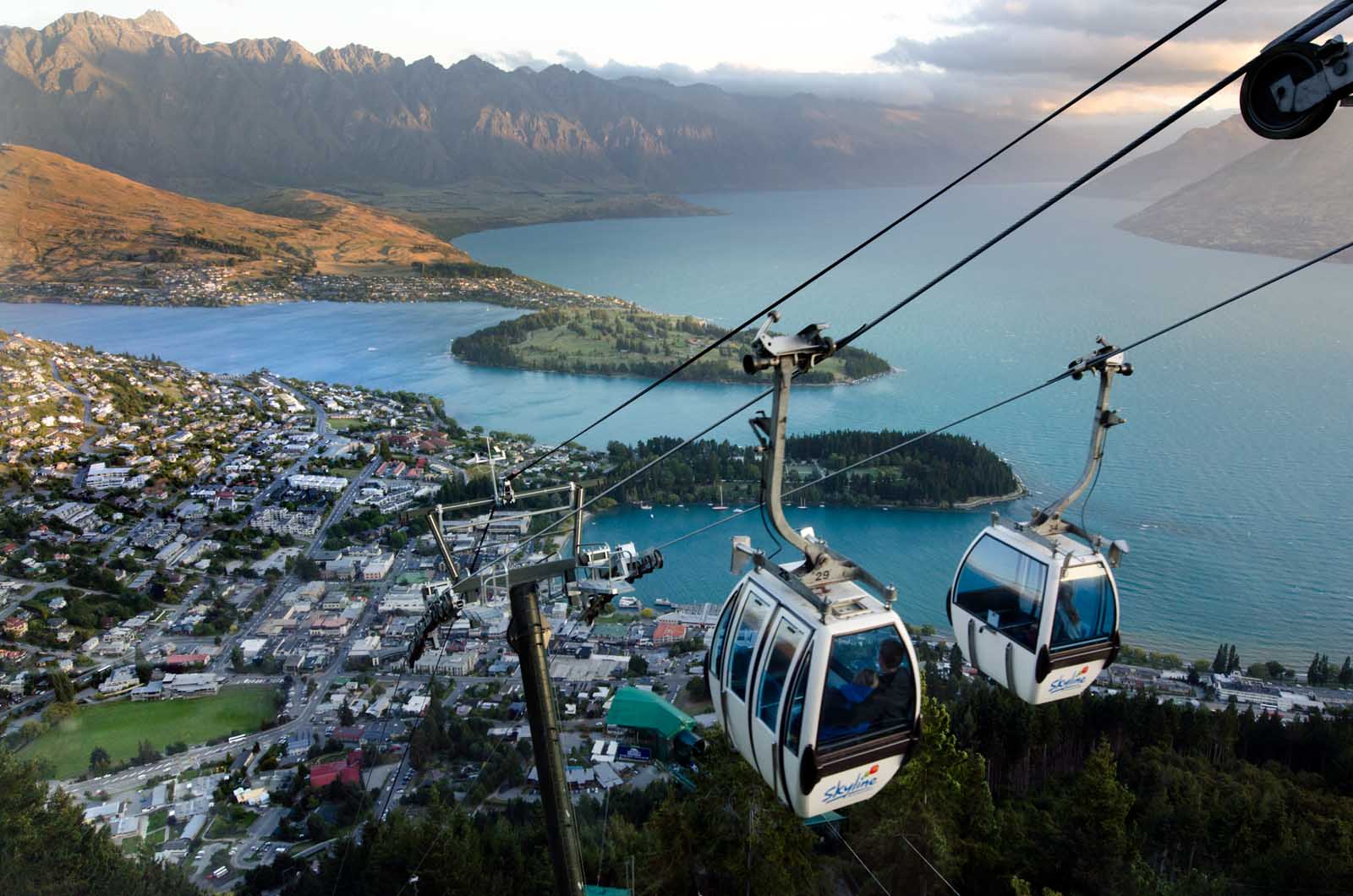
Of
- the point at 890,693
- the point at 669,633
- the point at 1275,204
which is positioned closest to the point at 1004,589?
the point at 890,693

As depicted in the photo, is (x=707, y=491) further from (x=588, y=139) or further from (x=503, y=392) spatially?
→ (x=588, y=139)

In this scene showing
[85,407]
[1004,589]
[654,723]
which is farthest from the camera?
[85,407]

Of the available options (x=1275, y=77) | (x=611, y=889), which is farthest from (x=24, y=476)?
(x=1275, y=77)

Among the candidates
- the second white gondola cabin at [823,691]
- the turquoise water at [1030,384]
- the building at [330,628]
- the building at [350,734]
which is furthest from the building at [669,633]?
the second white gondola cabin at [823,691]

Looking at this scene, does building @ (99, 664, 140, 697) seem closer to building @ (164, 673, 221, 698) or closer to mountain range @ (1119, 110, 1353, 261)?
building @ (164, 673, 221, 698)

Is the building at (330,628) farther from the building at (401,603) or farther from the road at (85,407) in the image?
the road at (85,407)

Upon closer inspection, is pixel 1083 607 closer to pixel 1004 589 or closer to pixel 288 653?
pixel 1004 589
